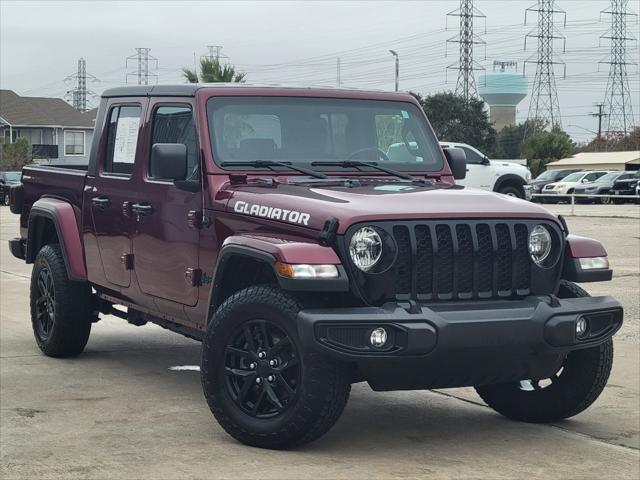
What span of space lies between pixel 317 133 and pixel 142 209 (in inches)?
46.1

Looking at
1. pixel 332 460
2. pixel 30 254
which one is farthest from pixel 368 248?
pixel 30 254

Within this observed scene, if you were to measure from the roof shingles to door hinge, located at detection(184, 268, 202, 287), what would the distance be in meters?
81.6

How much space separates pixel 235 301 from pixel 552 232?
1645mm

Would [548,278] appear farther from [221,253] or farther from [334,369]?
[221,253]

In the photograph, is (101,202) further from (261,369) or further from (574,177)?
(574,177)

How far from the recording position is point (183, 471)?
5418mm

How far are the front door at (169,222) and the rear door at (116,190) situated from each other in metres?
0.17

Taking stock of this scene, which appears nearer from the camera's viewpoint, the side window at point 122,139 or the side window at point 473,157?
the side window at point 122,139

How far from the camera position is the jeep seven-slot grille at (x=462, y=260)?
5.73 meters

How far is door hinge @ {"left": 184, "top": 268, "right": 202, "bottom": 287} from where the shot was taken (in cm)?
670

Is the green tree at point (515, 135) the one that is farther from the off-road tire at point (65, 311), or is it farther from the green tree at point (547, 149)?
the off-road tire at point (65, 311)

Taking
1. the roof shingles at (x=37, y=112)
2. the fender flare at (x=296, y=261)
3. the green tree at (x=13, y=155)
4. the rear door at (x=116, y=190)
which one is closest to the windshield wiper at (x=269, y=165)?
the fender flare at (x=296, y=261)

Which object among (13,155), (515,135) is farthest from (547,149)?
(13,155)

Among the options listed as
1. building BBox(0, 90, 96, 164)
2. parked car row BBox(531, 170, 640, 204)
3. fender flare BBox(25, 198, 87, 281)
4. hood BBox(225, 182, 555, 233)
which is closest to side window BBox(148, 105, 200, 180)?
hood BBox(225, 182, 555, 233)
